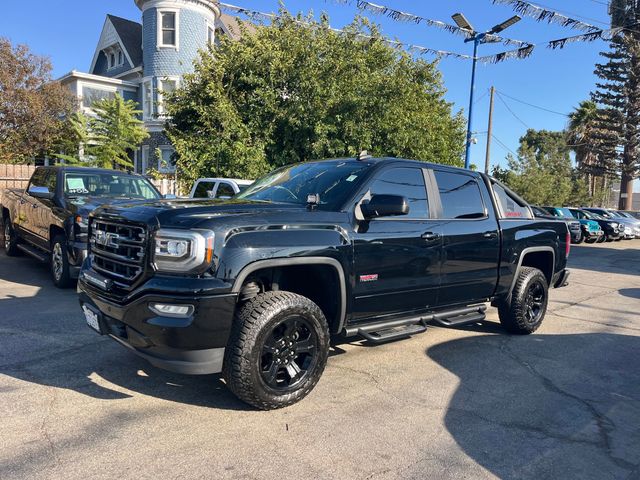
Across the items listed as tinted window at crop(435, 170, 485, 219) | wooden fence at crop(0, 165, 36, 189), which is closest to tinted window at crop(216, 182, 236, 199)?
wooden fence at crop(0, 165, 36, 189)

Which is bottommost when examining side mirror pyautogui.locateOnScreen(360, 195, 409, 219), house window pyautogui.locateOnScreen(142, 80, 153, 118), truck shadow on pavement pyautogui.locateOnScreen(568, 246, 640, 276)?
truck shadow on pavement pyautogui.locateOnScreen(568, 246, 640, 276)

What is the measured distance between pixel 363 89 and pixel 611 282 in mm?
7975

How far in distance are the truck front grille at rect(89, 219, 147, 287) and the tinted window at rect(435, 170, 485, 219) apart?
2.93m

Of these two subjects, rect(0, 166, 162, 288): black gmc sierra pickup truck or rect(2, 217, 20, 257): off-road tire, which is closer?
rect(0, 166, 162, 288): black gmc sierra pickup truck

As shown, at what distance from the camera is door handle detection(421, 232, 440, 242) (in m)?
4.67

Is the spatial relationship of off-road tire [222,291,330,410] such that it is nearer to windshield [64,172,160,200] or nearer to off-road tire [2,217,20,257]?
windshield [64,172,160,200]

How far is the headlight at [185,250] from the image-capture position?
3336 mm

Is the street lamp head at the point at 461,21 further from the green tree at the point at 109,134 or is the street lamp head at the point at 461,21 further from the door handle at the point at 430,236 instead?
the door handle at the point at 430,236

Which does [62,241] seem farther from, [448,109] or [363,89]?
[448,109]

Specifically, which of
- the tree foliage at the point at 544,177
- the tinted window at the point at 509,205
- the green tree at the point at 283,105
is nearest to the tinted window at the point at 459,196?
the tinted window at the point at 509,205

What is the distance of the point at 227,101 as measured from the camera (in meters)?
13.7

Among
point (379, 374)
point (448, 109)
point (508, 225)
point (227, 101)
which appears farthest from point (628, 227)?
point (379, 374)

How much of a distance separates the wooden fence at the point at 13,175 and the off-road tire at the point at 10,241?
2.55m

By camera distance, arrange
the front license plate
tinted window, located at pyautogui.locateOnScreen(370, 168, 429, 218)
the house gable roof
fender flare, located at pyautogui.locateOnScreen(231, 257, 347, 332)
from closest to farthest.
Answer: fender flare, located at pyautogui.locateOnScreen(231, 257, 347, 332) → the front license plate → tinted window, located at pyautogui.locateOnScreen(370, 168, 429, 218) → the house gable roof
